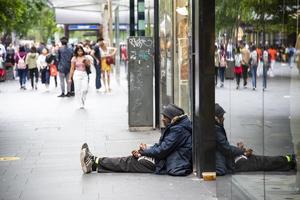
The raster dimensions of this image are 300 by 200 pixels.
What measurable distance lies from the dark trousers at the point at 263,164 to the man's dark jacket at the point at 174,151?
8.00 feet

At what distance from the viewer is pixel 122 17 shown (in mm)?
39000

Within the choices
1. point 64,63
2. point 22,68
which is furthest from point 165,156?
point 22,68

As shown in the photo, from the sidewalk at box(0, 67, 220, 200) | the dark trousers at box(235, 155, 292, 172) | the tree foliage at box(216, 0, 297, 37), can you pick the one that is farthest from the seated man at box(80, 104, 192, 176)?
the dark trousers at box(235, 155, 292, 172)

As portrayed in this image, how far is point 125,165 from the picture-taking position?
29.1 ft

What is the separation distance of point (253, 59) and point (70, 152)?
5.68 meters

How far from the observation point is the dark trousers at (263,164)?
494cm

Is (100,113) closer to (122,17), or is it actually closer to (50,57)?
(50,57)

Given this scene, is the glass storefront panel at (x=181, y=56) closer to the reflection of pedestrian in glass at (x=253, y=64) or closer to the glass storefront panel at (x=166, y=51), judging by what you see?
the glass storefront panel at (x=166, y=51)

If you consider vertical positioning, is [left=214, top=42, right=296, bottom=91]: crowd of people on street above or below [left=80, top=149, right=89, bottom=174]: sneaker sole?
above

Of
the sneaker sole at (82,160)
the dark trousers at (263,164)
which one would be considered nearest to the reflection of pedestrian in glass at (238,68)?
the dark trousers at (263,164)

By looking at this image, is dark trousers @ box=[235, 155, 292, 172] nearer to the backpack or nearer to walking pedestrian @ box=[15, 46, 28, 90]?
walking pedestrian @ box=[15, 46, 28, 90]

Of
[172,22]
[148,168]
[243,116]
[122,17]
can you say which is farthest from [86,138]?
[122,17]

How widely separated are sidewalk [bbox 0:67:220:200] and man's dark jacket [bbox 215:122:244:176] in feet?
2.03

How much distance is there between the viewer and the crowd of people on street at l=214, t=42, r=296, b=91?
4934mm
